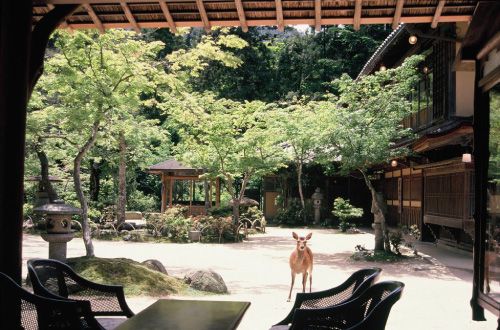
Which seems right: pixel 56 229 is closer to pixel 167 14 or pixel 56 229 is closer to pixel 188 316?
pixel 167 14

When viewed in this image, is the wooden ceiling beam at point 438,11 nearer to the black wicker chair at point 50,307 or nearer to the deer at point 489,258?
the deer at point 489,258

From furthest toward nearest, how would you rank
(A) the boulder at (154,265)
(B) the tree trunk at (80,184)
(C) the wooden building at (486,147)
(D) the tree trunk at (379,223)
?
(D) the tree trunk at (379,223) → (B) the tree trunk at (80,184) → (A) the boulder at (154,265) → (C) the wooden building at (486,147)

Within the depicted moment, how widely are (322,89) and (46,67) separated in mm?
24377

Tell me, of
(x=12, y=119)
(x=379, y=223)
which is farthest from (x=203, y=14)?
Result: (x=379, y=223)

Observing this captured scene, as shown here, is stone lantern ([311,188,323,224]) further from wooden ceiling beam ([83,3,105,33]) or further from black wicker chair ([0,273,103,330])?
black wicker chair ([0,273,103,330])

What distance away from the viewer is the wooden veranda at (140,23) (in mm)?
3787

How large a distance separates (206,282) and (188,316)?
187 inches

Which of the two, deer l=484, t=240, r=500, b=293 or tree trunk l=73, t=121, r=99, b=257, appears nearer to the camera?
→ deer l=484, t=240, r=500, b=293

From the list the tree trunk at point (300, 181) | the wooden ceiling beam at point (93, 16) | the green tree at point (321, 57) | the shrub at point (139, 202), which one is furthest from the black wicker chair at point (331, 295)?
the green tree at point (321, 57)

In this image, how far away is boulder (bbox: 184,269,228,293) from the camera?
26.6ft

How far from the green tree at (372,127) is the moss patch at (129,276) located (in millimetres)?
5708

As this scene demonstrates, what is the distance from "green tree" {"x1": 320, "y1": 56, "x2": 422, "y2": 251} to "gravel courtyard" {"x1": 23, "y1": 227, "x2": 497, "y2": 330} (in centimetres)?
187

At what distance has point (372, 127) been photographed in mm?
12414

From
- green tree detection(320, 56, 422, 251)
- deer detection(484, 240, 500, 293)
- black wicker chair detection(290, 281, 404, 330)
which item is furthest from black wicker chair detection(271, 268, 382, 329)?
green tree detection(320, 56, 422, 251)
